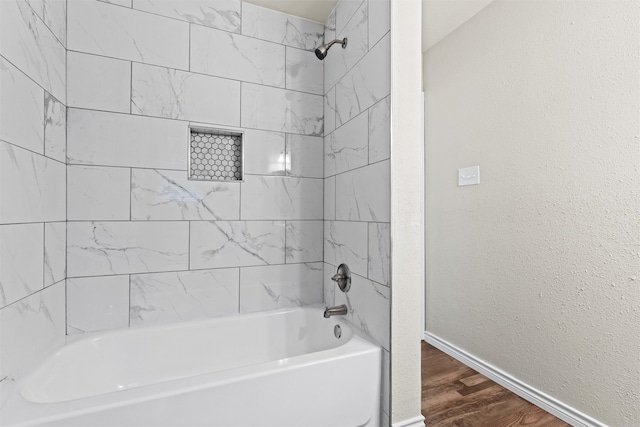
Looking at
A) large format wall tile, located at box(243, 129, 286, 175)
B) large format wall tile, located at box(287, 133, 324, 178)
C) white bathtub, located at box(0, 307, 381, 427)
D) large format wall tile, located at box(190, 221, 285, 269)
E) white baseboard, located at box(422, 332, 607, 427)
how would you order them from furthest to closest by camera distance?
large format wall tile, located at box(287, 133, 324, 178) → large format wall tile, located at box(243, 129, 286, 175) → large format wall tile, located at box(190, 221, 285, 269) → white baseboard, located at box(422, 332, 607, 427) → white bathtub, located at box(0, 307, 381, 427)

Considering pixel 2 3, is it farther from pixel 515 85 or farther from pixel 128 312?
pixel 515 85

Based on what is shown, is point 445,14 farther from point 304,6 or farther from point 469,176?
point 469,176

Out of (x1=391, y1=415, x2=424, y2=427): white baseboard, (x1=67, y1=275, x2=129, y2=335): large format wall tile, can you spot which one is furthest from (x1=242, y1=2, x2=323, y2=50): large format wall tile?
(x1=391, y1=415, x2=424, y2=427): white baseboard

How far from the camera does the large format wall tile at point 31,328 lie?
101 cm

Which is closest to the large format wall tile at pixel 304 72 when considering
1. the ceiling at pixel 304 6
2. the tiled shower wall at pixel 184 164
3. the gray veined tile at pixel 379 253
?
the tiled shower wall at pixel 184 164

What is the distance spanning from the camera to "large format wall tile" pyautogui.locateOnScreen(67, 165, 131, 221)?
1.47m

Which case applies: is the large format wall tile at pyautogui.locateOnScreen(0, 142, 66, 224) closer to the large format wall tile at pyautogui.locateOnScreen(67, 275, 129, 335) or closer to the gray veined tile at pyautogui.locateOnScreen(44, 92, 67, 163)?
the gray veined tile at pyautogui.locateOnScreen(44, 92, 67, 163)

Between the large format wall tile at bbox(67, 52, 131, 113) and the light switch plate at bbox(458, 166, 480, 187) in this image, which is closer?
the large format wall tile at bbox(67, 52, 131, 113)

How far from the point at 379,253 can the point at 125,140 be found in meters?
1.41

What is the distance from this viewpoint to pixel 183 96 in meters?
1.66

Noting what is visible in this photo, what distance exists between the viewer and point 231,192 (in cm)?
175

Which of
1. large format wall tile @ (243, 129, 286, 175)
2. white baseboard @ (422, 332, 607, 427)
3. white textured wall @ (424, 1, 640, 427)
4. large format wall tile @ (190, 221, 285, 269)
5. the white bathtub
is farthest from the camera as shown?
large format wall tile @ (243, 129, 286, 175)

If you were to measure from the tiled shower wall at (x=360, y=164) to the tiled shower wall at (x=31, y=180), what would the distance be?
135cm

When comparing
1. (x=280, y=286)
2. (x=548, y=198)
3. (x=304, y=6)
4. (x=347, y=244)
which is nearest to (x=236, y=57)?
(x=304, y=6)
